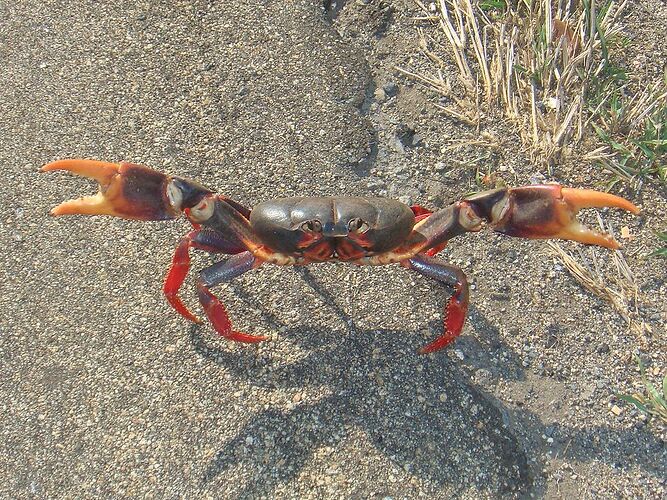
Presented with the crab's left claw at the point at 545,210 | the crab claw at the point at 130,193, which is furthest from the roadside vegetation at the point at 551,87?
the crab claw at the point at 130,193

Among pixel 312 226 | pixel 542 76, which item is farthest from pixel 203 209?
Answer: pixel 542 76

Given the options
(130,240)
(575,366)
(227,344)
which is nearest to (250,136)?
(130,240)

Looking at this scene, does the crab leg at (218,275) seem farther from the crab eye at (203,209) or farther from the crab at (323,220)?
the crab eye at (203,209)

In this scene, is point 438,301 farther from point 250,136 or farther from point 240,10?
point 240,10

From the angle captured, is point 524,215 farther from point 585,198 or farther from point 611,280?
point 611,280

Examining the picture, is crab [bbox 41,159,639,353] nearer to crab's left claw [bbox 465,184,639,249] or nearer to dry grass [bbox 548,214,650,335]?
crab's left claw [bbox 465,184,639,249]

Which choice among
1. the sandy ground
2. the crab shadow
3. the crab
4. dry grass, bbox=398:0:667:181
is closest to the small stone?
the sandy ground
